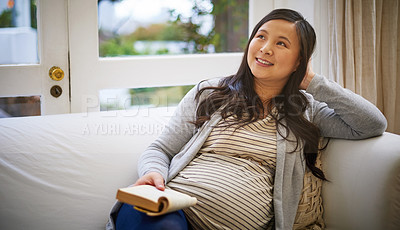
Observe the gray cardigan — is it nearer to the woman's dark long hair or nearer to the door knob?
the woman's dark long hair

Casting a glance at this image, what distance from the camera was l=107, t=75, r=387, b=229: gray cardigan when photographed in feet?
4.89

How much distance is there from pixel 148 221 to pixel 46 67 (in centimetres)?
116

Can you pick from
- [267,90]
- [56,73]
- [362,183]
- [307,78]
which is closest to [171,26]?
[56,73]

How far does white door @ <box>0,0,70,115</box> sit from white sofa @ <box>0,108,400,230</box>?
30cm

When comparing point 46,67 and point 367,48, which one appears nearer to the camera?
point 46,67

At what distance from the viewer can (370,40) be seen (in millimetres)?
2137

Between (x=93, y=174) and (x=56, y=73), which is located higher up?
(x=56, y=73)

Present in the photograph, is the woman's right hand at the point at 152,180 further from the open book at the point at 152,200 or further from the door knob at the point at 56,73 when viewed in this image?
the door knob at the point at 56,73

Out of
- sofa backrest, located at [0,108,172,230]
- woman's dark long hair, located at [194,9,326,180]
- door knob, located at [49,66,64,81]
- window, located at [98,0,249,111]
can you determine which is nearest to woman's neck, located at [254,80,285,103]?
woman's dark long hair, located at [194,9,326,180]

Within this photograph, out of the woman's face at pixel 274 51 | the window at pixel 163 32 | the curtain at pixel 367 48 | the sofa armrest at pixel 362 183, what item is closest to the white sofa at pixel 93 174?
the sofa armrest at pixel 362 183

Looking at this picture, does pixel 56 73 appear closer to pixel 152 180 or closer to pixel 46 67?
pixel 46 67

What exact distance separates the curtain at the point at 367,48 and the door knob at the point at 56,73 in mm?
1396

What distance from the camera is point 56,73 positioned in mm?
2021

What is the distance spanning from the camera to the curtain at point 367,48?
2119 millimetres
